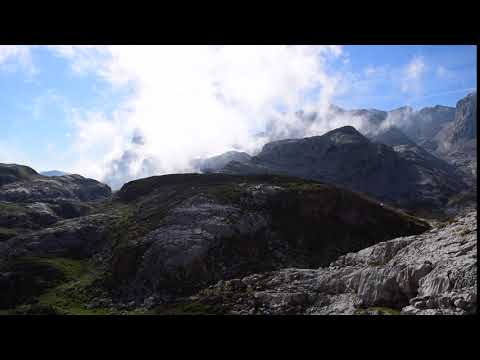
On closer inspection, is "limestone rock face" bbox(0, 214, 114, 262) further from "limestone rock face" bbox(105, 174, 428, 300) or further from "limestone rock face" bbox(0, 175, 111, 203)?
"limestone rock face" bbox(0, 175, 111, 203)

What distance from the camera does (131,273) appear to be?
51750mm

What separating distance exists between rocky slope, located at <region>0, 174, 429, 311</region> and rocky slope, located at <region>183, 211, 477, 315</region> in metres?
6.60

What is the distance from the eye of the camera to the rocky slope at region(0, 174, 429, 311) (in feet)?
161

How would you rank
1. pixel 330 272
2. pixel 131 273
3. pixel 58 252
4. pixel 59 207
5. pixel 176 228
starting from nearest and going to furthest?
pixel 330 272, pixel 131 273, pixel 176 228, pixel 58 252, pixel 59 207

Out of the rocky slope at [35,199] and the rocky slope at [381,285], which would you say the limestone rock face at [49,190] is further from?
the rocky slope at [381,285]

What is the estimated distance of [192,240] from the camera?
175 feet

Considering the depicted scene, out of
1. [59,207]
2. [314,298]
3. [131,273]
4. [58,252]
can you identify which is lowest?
[314,298]

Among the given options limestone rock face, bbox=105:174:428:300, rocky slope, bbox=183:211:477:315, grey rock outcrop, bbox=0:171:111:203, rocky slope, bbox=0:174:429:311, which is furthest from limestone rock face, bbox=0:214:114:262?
grey rock outcrop, bbox=0:171:111:203

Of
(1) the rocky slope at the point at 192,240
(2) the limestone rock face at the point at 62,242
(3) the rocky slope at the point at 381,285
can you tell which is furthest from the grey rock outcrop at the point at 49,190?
(3) the rocky slope at the point at 381,285
